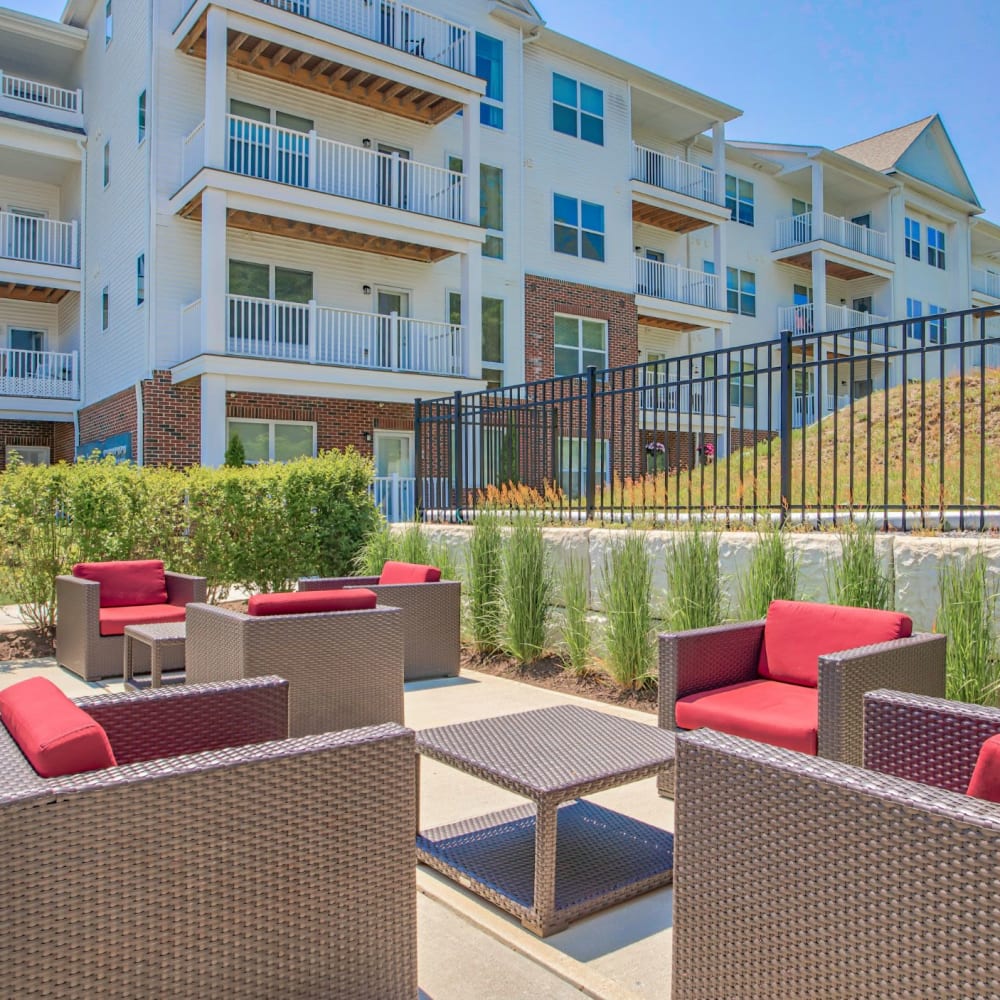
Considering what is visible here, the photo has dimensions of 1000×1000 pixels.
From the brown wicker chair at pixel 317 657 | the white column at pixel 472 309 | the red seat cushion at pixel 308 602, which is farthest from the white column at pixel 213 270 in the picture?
the red seat cushion at pixel 308 602

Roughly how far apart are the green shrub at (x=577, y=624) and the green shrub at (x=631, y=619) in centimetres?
40

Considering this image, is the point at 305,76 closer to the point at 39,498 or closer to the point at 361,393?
the point at 361,393

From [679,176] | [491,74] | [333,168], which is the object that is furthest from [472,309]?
[679,176]

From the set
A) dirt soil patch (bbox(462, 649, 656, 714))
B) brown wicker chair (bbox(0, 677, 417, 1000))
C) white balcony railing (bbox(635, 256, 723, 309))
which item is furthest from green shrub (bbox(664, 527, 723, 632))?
white balcony railing (bbox(635, 256, 723, 309))

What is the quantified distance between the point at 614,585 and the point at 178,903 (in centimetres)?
410

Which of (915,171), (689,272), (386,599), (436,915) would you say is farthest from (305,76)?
(915,171)

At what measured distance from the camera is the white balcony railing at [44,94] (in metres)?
17.6

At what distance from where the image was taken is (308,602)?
4.73m

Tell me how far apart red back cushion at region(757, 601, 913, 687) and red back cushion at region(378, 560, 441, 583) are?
9.49 feet

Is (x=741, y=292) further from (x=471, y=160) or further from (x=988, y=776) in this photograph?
(x=988, y=776)

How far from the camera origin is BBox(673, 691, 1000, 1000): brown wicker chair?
1.54 meters

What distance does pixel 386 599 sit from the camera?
6180mm

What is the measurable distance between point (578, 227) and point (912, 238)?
46.7 feet

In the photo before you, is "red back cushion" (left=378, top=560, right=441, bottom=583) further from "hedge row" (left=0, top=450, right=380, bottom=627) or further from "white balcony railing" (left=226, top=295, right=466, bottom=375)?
"white balcony railing" (left=226, top=295, right=466, bottom=375)
